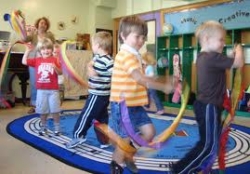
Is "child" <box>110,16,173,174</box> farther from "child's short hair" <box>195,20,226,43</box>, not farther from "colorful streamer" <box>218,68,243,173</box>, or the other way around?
"colorful streamer" <box>218,68,243,173</box>

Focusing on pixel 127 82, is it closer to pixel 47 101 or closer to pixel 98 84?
pixel 98 84

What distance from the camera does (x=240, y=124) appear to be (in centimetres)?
434

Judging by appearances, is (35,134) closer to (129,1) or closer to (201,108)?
(201,108)

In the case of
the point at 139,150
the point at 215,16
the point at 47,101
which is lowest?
the point at 139,150

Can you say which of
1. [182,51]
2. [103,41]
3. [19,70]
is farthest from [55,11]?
[103,41]

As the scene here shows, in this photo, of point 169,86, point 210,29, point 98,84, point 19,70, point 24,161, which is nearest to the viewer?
point 169,86

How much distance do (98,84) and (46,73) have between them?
0.85 meters

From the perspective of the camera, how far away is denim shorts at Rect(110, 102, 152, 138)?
1.89 m

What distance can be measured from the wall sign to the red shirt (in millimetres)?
3409

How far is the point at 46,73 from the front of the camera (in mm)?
3348

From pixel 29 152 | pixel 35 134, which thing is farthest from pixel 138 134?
pixel 35 134

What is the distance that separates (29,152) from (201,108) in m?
1.66

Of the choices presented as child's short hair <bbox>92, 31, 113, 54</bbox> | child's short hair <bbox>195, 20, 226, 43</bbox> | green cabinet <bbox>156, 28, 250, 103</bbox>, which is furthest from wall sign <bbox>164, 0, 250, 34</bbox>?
child's short hair <bbox>195, 20, 226, 43</bbox>

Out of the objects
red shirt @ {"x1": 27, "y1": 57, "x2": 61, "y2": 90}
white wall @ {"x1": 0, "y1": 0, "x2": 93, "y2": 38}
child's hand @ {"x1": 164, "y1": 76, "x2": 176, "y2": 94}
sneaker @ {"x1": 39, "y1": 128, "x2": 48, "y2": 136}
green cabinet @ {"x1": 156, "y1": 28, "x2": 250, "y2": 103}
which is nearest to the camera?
child's hand @ {"x1": 164, "y1": 76, "x2": 176, "y2": 94}
